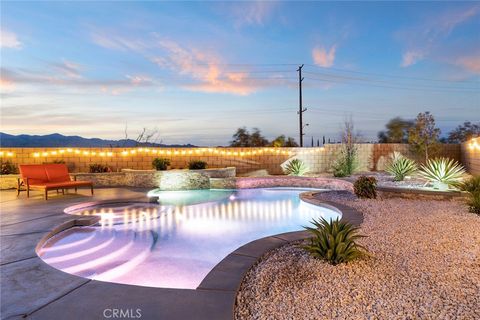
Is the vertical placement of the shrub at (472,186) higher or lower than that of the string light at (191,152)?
lower

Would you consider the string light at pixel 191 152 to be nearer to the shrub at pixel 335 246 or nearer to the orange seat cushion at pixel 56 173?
the orange seat cushion at pixel 56 173

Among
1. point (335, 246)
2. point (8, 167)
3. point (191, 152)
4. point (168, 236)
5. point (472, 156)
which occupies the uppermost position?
point (191, 152)

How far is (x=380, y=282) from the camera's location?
261 centimetres

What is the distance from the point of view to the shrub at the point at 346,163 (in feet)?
37.9

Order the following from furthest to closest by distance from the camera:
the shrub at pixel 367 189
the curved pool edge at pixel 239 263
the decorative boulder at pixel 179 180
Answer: the decorative boulder at pixel 179 180
the shrub at pixel 367 189
the curved pool edge at pixel 239 263

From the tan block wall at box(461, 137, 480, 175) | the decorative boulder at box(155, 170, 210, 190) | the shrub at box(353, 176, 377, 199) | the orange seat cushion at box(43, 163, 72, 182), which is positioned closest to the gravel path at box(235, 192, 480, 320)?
the shrub at box(353, 176, 377, 199)

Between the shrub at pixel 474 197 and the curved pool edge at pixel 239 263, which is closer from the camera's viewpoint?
the curved pool edge at pixel 239 263

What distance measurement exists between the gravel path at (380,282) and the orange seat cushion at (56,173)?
762 centimetres

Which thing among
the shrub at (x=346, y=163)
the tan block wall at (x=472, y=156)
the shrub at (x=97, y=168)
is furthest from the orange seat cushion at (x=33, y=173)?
the tan block wall at (x=472, y=156)

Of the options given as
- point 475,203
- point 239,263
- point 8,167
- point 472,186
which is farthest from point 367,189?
point 8,167

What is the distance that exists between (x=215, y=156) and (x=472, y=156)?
10.7 m

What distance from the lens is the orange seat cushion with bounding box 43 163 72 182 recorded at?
8483mm

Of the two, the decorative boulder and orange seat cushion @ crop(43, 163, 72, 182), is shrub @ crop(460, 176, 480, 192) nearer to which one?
the decorative boulder

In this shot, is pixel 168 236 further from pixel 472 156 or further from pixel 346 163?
pixel 472 156
